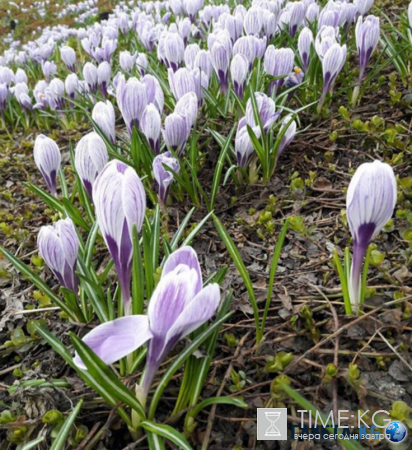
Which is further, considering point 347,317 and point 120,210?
point 347,317

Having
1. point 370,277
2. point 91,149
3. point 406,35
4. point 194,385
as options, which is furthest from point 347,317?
point 406,35

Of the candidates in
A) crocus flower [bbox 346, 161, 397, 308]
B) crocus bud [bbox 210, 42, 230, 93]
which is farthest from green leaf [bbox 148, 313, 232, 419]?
crocus bud [bbox 210, 42, 230, 93]

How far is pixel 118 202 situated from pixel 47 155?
0.92 metres

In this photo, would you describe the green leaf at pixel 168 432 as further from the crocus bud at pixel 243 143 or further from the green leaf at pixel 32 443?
the crocus bud at pixel 243 143

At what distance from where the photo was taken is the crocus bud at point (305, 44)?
2.50 m

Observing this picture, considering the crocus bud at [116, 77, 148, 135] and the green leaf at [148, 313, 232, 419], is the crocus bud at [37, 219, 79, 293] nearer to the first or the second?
the green leaf at [148, 313, 232, 419]

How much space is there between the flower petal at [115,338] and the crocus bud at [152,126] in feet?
3.85

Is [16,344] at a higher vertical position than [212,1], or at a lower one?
lower

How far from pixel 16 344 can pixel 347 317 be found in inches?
47.5

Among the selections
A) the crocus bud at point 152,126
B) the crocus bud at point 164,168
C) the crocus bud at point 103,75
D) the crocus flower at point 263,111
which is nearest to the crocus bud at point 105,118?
the crocus bud at point 152,126

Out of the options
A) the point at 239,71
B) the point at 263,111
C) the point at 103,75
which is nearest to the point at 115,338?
the point at 263,111

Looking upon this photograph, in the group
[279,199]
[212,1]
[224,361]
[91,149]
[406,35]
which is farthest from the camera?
[212,1]

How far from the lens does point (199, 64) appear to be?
8.25 feet

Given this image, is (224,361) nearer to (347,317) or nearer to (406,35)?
(347,317)
